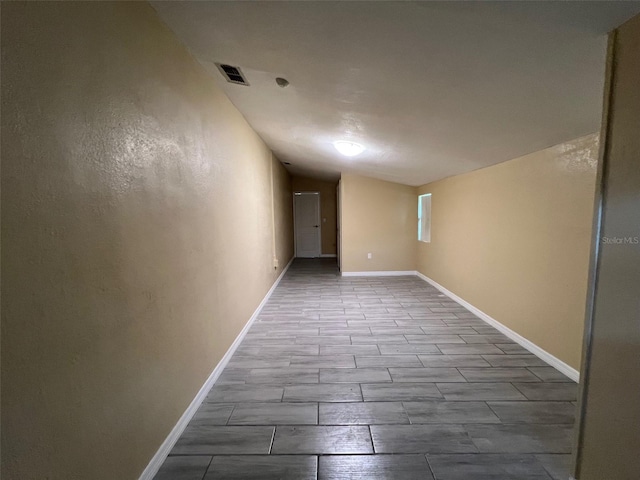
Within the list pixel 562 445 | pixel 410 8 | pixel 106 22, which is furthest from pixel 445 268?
pixel 106 22

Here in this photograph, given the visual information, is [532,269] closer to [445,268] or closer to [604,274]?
[604,274]

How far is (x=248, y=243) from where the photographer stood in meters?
3.23

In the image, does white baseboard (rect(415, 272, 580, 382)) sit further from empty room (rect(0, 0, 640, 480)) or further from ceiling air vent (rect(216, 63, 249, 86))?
ceiling air vent (rect(216, 63, 249, 86))

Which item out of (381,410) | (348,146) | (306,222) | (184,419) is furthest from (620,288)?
(306,222)

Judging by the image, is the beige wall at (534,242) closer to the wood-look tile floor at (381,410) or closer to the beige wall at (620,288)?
the wood-look tile floor at (381,410)

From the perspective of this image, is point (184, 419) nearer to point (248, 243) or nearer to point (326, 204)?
point (248, 243)

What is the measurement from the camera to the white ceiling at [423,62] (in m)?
1.12

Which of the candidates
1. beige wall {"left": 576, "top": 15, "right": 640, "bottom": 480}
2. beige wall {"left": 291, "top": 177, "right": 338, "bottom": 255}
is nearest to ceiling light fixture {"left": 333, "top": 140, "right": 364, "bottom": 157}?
beige wall {"left": 576, "top": 15, "right": 640, "bottom": 480}

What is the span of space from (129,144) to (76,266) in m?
0.59

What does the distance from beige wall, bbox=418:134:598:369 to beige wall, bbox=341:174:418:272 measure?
1.79 m

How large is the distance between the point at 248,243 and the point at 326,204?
514cm

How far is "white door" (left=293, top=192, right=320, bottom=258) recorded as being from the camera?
8.06 m

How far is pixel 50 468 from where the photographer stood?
88 cm

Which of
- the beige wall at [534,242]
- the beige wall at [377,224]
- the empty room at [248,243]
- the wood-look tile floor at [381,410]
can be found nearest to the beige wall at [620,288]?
the empty room at [248,243]
